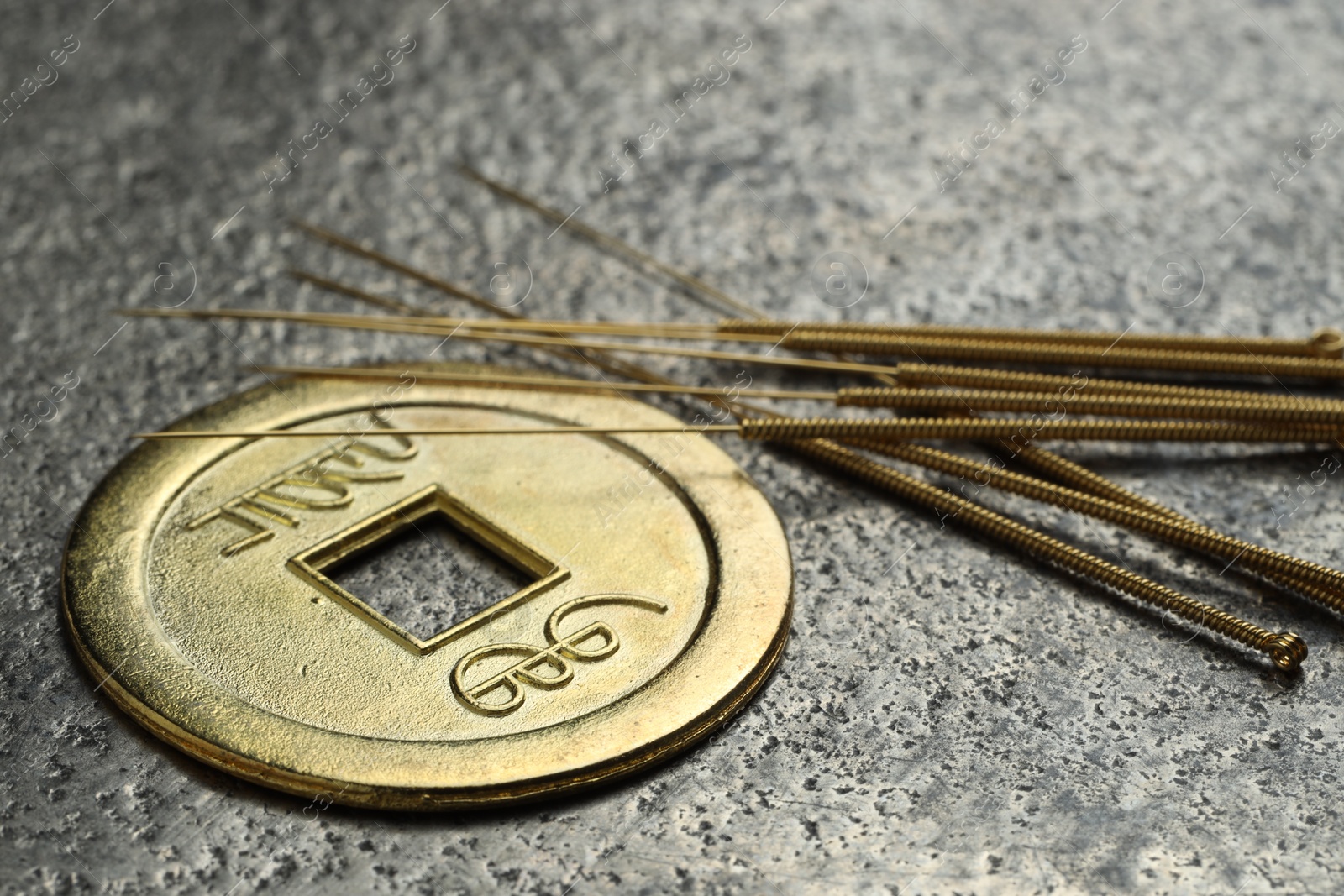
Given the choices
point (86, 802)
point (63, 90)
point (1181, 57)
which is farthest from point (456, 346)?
point (1181, 57)

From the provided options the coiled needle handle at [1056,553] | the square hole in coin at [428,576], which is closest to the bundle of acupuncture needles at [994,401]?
the coiled needle handle at [1056,553]

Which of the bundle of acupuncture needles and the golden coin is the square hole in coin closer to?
the golden coin

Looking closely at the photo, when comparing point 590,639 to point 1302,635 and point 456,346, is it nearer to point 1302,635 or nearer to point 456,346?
point 456,346

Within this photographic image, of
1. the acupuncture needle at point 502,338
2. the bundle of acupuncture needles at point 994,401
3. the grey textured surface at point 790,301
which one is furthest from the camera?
the acupuncture needle at point 502,338

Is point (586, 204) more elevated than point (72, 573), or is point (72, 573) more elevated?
point (72, 573)

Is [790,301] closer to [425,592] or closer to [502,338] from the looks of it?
[502,338]

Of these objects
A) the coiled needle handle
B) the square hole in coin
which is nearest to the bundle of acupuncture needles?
the coiled needle handle

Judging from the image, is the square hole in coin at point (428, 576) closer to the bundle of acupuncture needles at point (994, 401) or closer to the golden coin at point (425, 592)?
the golden coin at point (425, 592)
